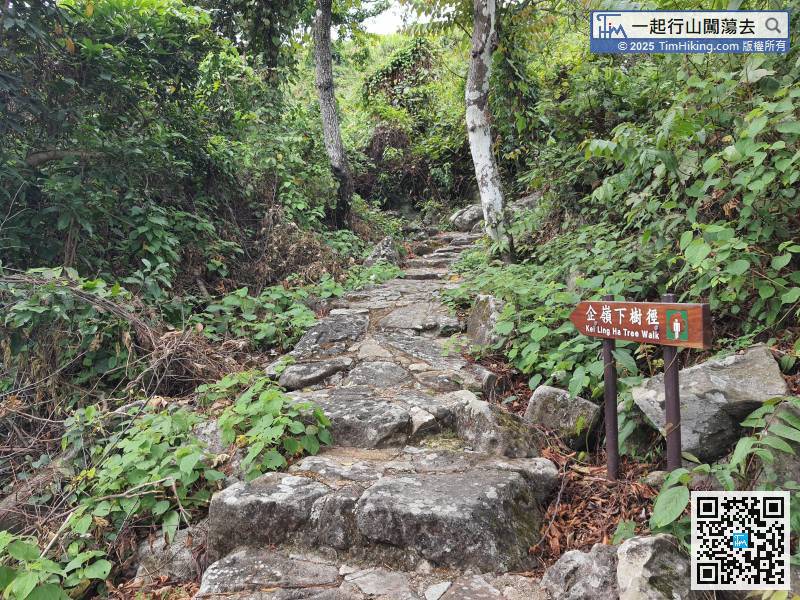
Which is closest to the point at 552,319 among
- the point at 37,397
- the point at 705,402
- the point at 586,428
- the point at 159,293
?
the point at 586,428

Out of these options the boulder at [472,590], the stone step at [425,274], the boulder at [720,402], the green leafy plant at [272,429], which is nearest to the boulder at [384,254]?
the stone step at [425,274]

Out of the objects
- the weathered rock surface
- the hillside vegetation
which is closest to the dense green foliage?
the hillside vegetation

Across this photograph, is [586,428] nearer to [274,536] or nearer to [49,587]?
[274,536]

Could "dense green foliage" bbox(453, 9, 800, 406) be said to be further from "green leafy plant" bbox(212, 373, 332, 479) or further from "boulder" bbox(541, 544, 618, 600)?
"green leafy plant" bbox(212, 373, 332, 479)

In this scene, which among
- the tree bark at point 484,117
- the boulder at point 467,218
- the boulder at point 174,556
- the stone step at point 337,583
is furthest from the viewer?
the boulder at point 467,218

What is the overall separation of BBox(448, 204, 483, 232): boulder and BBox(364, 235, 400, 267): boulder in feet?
7.56

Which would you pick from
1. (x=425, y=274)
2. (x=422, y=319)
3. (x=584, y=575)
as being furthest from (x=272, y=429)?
(x=425, y=274)

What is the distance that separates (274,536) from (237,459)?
27.3 inches

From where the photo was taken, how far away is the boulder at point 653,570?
1.85 m

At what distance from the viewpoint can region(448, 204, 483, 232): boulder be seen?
10914mm

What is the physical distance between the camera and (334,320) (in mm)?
5609

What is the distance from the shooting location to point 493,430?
3.20 meters

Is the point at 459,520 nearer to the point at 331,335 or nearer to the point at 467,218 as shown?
the point at 331,335

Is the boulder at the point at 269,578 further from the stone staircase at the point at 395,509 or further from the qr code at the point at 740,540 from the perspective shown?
the qr code at the point at 740,540
